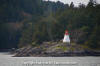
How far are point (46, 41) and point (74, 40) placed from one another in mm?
2208

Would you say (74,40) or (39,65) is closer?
(39,65)

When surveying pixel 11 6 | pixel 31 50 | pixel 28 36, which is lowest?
pixel 31 50

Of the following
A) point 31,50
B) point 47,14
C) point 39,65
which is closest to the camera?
point 39,65

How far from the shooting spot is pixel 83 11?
18.6 meters

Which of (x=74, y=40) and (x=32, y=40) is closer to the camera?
(x=32, y=40)

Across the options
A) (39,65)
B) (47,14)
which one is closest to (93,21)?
(47,14)

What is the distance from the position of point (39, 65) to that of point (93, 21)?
249 inches

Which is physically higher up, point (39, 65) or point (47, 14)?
point (47, 14)

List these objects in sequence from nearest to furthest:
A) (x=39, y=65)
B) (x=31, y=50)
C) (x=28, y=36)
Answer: (x=39, y=65)
(x=28, y=36)
(x=31, y=50)

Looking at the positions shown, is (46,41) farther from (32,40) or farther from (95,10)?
(95,10)

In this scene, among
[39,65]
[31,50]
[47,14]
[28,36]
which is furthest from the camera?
[31,50]

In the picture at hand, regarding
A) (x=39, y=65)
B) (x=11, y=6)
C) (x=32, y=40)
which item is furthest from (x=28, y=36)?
(x=39, y=65)

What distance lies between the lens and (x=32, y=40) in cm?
1695

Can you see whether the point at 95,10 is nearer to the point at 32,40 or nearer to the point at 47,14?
the point at 47,14
